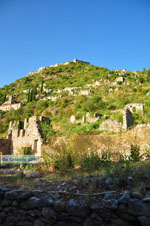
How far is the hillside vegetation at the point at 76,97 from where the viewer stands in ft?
80.7

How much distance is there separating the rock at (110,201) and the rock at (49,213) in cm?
93

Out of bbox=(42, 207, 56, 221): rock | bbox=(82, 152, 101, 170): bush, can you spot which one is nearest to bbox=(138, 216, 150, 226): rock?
bbox=(42, 207, 56, 221): rock

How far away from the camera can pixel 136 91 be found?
142ft

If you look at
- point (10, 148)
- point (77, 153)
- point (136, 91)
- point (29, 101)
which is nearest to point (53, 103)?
point (29, 101)

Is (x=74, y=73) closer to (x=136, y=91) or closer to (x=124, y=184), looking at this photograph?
(x=136, y=91)

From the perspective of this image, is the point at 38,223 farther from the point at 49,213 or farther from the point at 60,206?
the point at 60,206

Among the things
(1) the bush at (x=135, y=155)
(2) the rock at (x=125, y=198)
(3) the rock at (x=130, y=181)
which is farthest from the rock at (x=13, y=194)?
(1) the bush at (x=135, y=155)

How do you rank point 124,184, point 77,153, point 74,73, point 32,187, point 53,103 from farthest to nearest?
point 74,73
point 53,103
point 77,153
point 32,187
point 124,184

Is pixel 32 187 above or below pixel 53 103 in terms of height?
below

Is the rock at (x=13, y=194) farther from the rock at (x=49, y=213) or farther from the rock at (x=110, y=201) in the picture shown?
the rock at (x=110, y=201)

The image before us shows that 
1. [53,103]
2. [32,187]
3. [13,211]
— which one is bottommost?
[13,211]

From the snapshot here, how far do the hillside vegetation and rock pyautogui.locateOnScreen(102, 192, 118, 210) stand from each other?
460 inches

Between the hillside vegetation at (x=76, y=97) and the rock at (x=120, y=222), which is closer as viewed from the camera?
the rock at (x=120, y=222)

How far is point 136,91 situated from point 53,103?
22.9 meters
